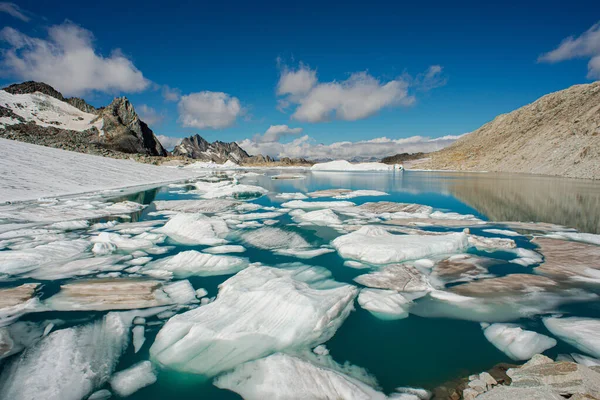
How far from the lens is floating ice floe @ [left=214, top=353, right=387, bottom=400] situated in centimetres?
304

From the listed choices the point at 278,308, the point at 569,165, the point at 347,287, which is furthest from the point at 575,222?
the point at 569,165

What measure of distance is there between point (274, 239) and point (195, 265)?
306 cm

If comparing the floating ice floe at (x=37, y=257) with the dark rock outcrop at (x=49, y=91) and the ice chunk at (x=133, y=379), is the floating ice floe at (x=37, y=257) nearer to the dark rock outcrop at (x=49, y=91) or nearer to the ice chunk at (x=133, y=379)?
the ice chunk at (x=133, y=379)

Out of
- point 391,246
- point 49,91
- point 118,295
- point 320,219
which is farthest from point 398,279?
point 49,91

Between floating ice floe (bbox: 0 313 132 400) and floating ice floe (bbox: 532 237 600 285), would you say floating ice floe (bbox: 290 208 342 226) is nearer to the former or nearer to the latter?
floating ice floe (bbox: 532 237 600 285)

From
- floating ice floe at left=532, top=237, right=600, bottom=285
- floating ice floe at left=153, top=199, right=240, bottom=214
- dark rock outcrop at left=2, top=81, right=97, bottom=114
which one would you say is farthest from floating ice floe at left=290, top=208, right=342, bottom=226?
dark rock outcrop at left=2, top=81, right=97, bottom=114

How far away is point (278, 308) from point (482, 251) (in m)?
6.26

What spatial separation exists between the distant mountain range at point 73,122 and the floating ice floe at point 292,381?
66523 millimetres

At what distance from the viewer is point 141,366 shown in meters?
3.54

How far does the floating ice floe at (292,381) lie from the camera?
3.04 meters

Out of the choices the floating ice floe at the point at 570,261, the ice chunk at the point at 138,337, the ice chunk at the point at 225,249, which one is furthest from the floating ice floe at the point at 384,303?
the ice chunk at the point at 225,249

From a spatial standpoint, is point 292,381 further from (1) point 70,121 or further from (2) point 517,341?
(1) point 70,121

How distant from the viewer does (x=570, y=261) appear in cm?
690

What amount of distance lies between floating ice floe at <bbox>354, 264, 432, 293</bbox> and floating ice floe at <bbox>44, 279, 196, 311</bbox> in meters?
3.44
